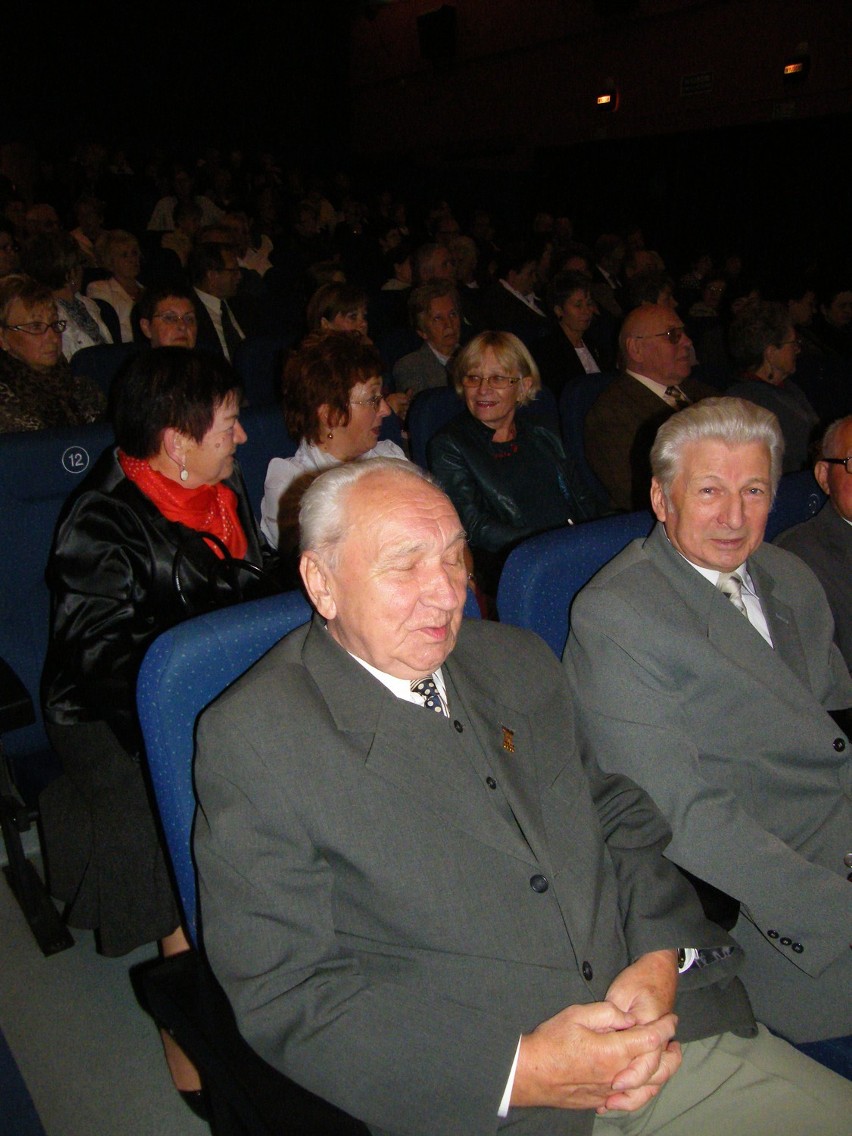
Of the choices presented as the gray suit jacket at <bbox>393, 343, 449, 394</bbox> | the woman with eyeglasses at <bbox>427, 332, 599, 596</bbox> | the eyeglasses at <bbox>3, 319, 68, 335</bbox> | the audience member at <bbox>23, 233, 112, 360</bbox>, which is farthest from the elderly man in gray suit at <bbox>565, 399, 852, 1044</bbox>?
the audience member at <bbox>23, 233, 112, 360</bbox>

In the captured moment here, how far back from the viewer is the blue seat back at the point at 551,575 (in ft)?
5.09

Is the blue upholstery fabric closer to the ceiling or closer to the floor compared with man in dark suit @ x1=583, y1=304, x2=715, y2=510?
closer to the floor

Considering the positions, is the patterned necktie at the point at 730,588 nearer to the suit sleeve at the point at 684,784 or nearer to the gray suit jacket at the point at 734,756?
the gray suit jacket at the point at 734,756

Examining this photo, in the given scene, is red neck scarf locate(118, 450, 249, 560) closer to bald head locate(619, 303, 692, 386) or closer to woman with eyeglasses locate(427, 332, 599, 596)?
woman with eyeglasses locate(427, 332, 599, 596)

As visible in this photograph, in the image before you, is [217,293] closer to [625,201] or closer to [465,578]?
[465,578]

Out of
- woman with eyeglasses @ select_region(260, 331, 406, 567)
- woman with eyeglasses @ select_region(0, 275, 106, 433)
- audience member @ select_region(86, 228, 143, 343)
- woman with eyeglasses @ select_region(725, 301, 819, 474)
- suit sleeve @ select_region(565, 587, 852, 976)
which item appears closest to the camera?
suit sleeve @ select_region(565, 587, 852, 976)

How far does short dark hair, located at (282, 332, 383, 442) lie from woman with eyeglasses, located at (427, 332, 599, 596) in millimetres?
439

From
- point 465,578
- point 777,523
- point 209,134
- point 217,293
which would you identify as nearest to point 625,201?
point 209,134

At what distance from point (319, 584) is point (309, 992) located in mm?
525

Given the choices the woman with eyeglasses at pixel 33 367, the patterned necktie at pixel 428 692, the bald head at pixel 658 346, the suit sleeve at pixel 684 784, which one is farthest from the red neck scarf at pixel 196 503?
the bald head at pixel 658 346

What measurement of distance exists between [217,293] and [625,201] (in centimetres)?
768

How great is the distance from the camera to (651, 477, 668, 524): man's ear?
5.30 feet

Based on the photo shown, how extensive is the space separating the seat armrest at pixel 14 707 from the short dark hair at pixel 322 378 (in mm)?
1053

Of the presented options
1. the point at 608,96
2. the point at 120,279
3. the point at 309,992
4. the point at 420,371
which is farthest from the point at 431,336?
the point at 608,96
